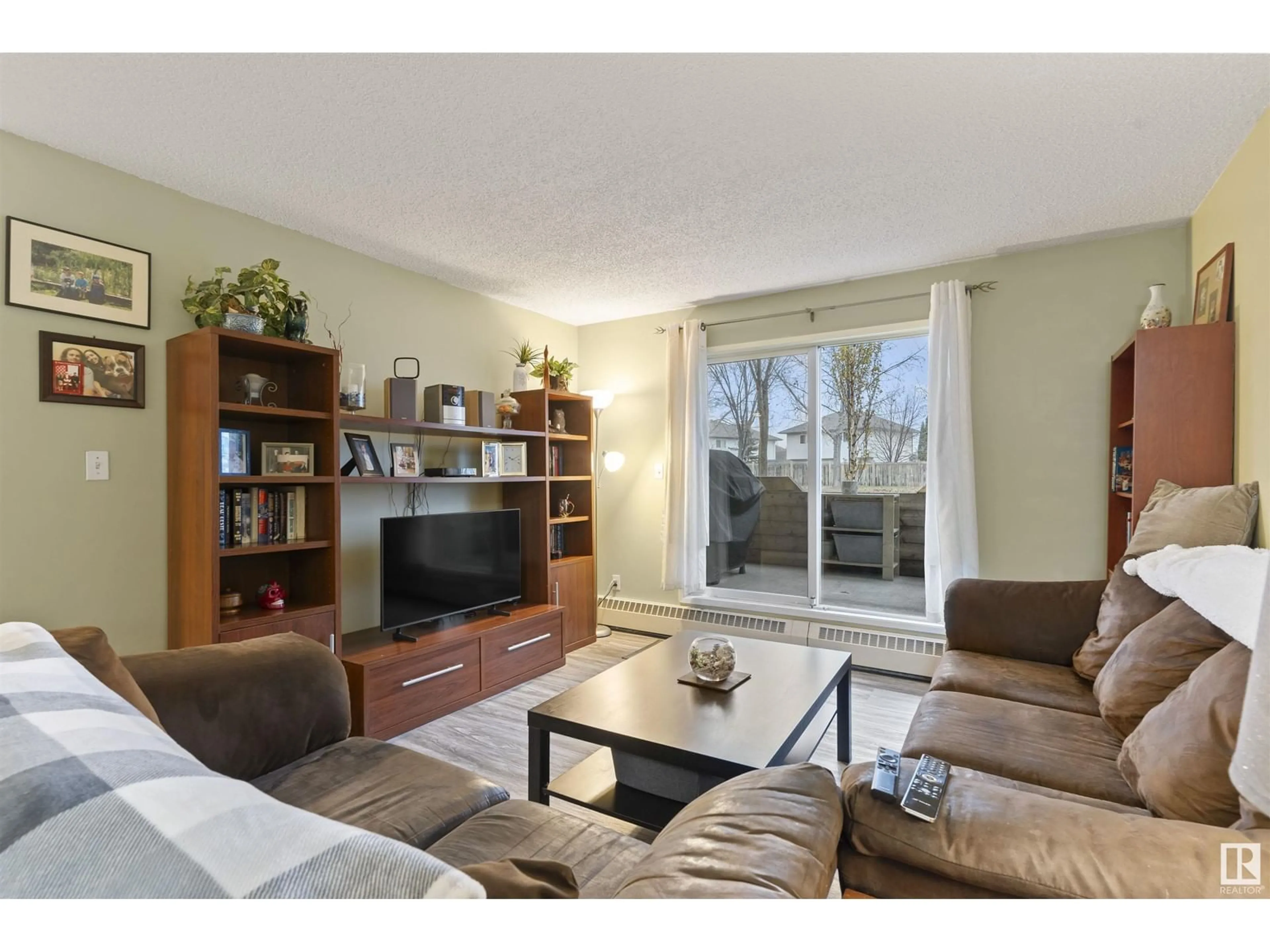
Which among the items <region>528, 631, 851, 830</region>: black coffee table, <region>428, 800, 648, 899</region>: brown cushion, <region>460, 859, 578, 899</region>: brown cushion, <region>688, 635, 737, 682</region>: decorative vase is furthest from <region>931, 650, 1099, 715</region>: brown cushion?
<region>460, 859, 578, 899</region>: brown cushion

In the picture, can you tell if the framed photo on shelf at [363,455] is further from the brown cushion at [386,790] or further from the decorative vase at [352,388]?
the brown cushion at [386,790]

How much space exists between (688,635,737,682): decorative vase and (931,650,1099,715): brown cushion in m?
0.78

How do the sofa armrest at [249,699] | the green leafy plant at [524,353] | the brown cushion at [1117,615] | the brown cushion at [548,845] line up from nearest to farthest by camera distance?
the brown cushion at [548,845], the sofa armrest at [249,699], the brown cushion at [1117,615], the green leafy plant at [524,353]

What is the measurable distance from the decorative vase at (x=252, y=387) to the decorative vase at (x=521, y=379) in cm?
161

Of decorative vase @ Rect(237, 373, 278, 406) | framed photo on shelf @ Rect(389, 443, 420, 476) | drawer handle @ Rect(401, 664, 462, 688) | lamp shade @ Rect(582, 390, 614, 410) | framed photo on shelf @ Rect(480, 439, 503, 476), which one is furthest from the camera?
lamp shade @ Rect(582, 390, 614, 410)

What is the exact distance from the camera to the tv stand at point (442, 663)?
268 centimetres

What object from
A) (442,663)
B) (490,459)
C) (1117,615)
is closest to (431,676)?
(442,663)

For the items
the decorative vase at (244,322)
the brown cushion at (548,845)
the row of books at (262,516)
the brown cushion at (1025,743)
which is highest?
the decorative vase at (244,322)

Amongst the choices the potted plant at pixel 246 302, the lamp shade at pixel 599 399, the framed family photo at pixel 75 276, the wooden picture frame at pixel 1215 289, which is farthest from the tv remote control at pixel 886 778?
the lamp shade at pixel 599 399

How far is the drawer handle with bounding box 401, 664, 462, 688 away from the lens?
281 centimetres

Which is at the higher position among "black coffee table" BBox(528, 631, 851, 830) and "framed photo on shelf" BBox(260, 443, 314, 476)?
"framed photo on shelf" BBox(260, 443, 314, 476)

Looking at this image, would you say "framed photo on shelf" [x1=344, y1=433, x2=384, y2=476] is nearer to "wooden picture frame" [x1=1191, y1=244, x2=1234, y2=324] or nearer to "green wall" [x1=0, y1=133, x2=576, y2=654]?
"green wall" [x1=0, y1=133, x2=576, y2=654]

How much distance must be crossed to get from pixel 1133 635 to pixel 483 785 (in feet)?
Result: 6.56

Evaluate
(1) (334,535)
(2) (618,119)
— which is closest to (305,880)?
(2) (618,119)
